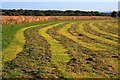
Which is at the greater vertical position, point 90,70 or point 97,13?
point 90,70

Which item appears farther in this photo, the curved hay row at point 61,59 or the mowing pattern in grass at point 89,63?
the mowing pattern in grass at point 89,63

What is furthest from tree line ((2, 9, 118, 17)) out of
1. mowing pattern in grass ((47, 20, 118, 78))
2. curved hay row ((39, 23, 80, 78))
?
mowing pattern in grass ((47, 20, 118, 78))

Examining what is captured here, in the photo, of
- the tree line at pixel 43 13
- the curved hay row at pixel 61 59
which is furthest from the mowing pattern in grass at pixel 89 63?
the tree line at pixel 43 13

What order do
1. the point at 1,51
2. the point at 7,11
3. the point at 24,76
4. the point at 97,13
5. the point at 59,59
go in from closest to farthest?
the point at 24,76, the point at 59,59, the point at 1,51, the point at 7,11, the point at 97,13

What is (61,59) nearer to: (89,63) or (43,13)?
(89,63)

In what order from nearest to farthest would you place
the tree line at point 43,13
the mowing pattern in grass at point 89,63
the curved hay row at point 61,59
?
the curved hay row at point 61,59 → the mowing pattern in grass at point 89,63 → the tree line at point 43,13

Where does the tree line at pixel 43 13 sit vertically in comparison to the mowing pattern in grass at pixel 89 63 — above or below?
below

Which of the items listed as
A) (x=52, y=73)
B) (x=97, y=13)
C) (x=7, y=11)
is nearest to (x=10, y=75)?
(x=52, y=73)

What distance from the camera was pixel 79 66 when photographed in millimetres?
16047

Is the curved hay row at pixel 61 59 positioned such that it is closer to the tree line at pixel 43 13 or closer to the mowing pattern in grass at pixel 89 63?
the mowing pattern in grass at pixel 89 63

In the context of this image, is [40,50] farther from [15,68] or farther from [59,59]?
[15,68]

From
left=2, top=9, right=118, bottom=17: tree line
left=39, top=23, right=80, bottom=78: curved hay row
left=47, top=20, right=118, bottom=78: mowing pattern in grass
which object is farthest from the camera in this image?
left=2, top=9, right=118, bottom=17: tree line

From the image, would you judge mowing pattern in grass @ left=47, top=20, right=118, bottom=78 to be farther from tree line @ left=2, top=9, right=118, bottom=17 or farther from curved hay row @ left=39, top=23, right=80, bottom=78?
tree line @ left=2, top=9, right=118, bottom=17

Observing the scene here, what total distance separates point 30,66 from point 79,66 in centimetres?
240
